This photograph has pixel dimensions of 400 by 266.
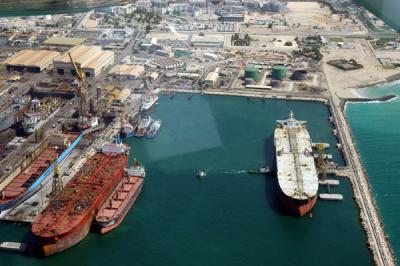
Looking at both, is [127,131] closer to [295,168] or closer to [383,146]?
[295,168]

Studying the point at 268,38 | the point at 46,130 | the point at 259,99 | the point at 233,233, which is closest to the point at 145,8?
the point at 268,38

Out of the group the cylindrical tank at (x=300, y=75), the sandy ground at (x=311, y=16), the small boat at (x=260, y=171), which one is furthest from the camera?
the sandy ground at (x=311, y=16)

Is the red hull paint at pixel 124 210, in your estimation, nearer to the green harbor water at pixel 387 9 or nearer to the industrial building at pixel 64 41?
the green harbor water at pixel 387 9

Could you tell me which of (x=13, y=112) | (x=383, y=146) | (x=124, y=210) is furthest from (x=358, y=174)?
(x=13, y=112)

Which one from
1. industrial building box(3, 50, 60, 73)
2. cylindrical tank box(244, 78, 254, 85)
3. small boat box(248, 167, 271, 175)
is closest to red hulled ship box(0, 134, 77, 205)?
small boat box(248, 167, 271, 175)

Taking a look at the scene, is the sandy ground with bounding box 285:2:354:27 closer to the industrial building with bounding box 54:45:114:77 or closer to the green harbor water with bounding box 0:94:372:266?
the industrial building with bounding box 54:45:114:77

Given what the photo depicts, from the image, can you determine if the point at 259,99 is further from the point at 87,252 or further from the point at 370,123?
the point at 87,252

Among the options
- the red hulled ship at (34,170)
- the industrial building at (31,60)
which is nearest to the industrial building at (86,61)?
the industrial building at (31,60)

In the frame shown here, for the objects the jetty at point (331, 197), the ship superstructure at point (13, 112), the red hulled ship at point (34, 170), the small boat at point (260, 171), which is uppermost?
the jetty at point (331, 197)
